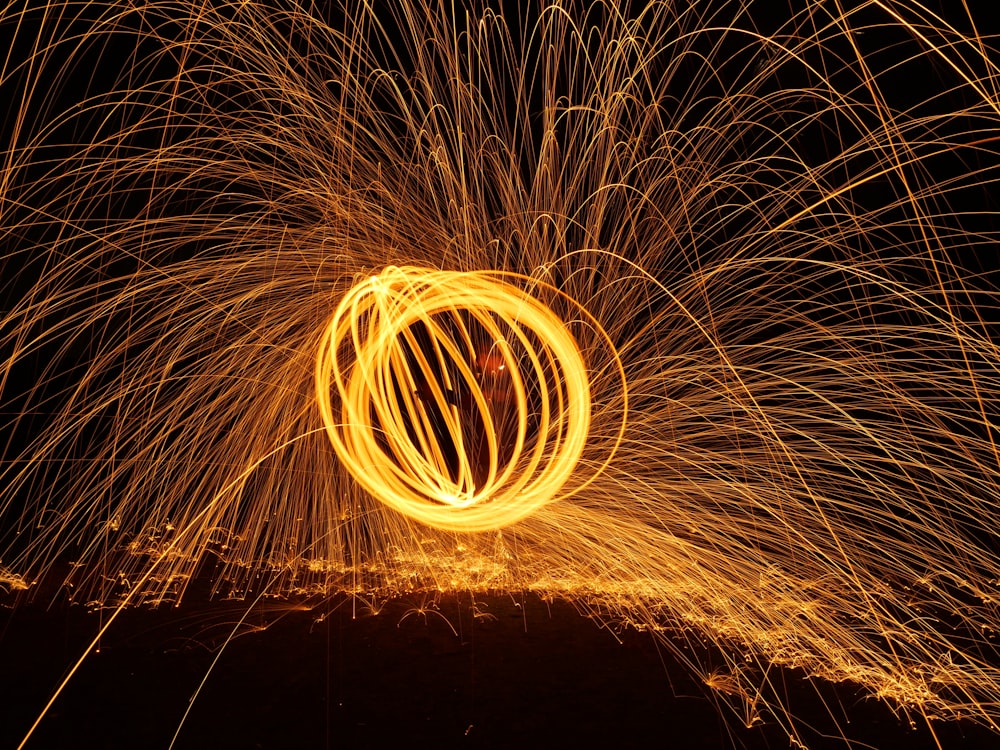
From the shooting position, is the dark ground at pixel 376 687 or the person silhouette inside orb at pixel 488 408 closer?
the dark ground at pixel 376 687

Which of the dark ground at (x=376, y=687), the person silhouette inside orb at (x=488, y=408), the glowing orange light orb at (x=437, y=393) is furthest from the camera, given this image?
the person silhouette inside orb at (x=488, y=408)

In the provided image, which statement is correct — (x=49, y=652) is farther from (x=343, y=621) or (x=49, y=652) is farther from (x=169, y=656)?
(x=343, y=621)

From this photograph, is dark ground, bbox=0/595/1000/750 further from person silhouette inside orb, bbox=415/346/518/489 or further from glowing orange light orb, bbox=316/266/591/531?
person silhouette inside orb, bbox=415/346/518/489

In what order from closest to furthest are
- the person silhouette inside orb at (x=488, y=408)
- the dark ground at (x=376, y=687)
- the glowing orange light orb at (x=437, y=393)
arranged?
the dark ground at (x=376, y=687) → the glowing orange light orb at (x=437, y=393) → the person silhouette inside orb at (x=488, y=408)

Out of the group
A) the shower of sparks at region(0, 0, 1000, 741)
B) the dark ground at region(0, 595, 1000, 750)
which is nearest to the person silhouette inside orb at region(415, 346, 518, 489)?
the shower of sparks at region(0, 0, 1000, 741)

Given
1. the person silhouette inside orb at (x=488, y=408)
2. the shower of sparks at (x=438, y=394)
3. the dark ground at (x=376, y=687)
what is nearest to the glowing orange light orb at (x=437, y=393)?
the shower of sparks at (x=438, y=394)

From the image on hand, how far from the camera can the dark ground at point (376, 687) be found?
376 centimetres

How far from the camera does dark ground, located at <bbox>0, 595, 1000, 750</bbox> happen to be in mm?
3760

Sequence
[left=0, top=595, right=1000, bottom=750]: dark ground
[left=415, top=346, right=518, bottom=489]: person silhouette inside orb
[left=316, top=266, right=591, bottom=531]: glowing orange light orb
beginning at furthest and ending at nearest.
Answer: [left=415, top=346, right=518, bottom=489]: person silhouette inside orb → [left=316, top=266, right=591, bottom=531]: glowing orange light orb → [left=0, top=595, right=1000, bottom=750]: dark ground

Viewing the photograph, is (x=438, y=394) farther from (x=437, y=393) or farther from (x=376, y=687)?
(x=376, y=687)

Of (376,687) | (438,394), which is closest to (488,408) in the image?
(438,394)

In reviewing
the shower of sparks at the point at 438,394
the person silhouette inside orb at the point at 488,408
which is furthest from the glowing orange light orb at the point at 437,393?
the person silhouette inside orb at the point at 488,408

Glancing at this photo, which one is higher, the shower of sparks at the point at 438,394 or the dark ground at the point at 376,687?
the shower of sparks at the point at 438,394

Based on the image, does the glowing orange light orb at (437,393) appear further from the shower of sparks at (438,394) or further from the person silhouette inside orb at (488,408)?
the person silhouette inside orb at (488,408)
